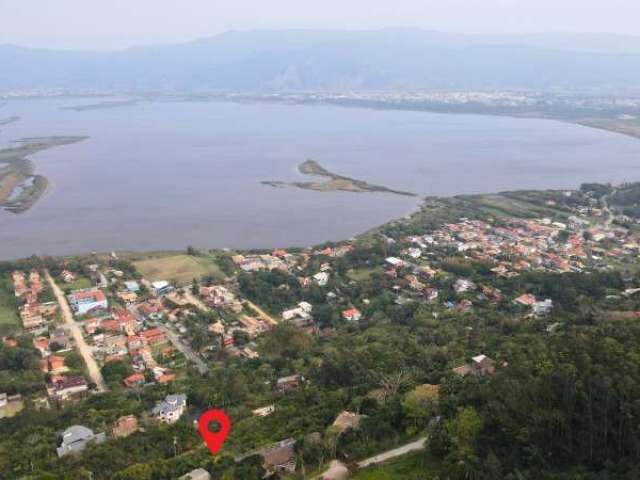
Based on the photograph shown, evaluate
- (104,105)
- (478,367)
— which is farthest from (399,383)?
(104,105)

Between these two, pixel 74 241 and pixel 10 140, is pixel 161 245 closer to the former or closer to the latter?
pixel 74 241

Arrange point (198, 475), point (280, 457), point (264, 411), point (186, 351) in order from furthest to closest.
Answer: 1. point (186, 351)
2. point (264, 411)
3. point (280, 457)
4. point (198, 475)

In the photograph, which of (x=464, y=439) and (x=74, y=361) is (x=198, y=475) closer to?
(x=464, y=439)

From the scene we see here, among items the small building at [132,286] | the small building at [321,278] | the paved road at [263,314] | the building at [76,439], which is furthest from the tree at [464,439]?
the small building at [132,286]

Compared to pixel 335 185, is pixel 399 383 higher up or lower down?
higher up

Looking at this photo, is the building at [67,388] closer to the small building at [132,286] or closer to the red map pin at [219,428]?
the red map pin at [219,428]
